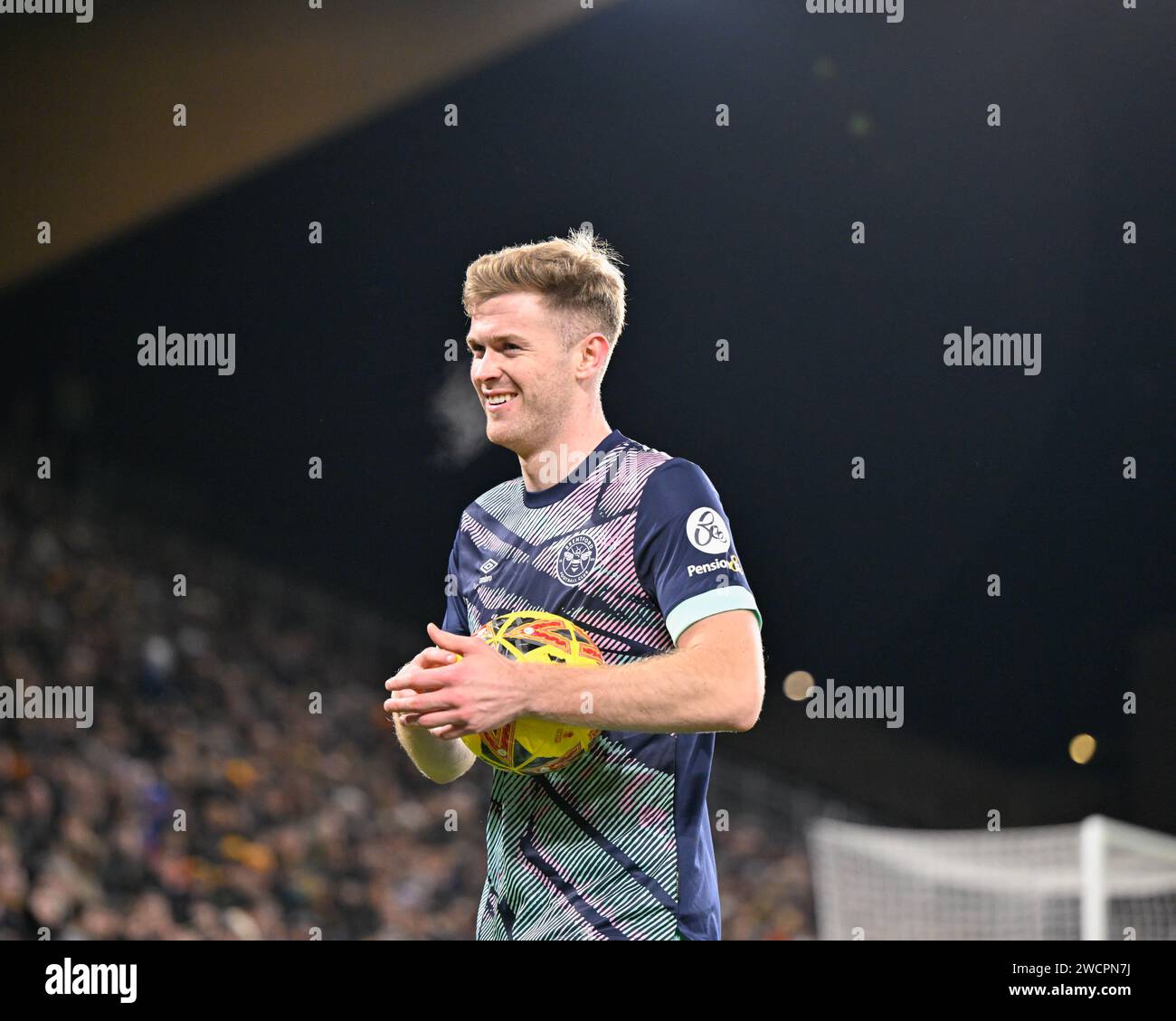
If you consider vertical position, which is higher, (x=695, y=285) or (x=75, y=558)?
(x=695, y=285)

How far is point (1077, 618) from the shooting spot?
13.0m

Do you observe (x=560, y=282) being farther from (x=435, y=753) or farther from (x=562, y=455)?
(x=435, y=753)

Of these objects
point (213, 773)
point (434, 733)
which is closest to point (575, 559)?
point (434, 733)

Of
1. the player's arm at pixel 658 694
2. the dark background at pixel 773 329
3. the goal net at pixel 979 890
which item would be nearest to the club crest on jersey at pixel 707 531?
the player's arm at pixel 658 694

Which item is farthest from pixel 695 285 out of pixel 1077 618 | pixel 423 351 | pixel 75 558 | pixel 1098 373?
pixel 75 558

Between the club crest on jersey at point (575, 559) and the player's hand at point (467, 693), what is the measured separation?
0.35m

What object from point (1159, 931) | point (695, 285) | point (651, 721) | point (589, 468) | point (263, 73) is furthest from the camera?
point (695, 285)

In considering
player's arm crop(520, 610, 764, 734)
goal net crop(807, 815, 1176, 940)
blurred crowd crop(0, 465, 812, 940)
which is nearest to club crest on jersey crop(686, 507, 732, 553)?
player's arm crop(520, 610, 764, 734)

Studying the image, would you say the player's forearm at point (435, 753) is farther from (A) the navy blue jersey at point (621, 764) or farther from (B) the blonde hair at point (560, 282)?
(B) the blonde hair at point (560, 282)

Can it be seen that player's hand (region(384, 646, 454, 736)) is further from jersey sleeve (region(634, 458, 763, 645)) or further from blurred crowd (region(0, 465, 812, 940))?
blurred crowd (region(0, 465, 812, 940))

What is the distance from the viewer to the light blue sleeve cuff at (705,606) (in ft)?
7.52

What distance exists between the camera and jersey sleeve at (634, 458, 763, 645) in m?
2.31

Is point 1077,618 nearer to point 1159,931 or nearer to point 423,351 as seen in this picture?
point 1159,931
